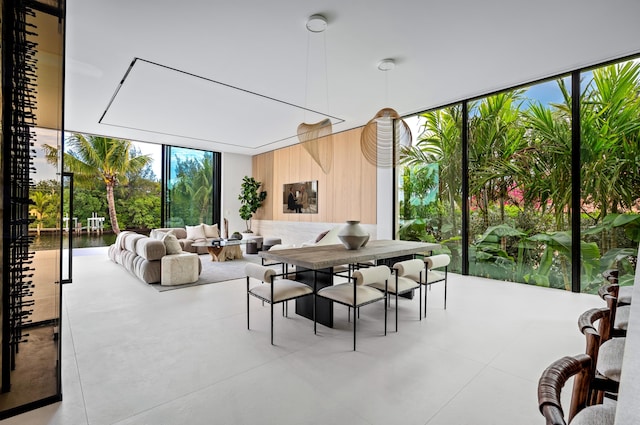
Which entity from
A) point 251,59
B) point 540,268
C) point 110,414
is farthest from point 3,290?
point 540,268

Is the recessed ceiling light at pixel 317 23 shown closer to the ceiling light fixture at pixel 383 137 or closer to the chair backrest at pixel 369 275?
the ceiling light fixture at pixel 383 137

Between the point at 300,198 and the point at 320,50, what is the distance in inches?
207

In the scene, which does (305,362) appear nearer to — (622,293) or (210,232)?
(622,293)

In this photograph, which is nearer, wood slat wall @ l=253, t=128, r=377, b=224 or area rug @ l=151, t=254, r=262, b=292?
area rug @ l=151, t=254, r=262, b=292

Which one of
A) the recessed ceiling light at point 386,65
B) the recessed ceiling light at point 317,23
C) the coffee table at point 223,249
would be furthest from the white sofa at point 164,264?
Answer: the recessed ceiling light at point 386,65

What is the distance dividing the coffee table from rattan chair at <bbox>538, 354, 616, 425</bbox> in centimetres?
670

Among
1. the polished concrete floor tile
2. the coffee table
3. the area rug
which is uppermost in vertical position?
the coffee table

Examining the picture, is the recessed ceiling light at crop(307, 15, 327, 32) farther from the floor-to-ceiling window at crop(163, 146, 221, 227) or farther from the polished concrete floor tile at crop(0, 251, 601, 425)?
the floor-to-ceiling window at crop(163, 146, 221, 227)

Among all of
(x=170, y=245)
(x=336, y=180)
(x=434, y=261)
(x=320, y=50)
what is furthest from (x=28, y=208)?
(x=336, y=180)

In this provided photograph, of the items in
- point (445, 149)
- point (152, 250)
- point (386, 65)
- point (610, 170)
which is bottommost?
point (152, 250)

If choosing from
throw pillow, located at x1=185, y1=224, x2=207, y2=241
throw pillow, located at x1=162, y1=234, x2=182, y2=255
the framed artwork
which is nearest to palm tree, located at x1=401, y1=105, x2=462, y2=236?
the framed artwork

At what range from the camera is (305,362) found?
2531mm

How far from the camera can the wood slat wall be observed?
7164 mm

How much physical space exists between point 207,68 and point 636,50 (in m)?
5.26
